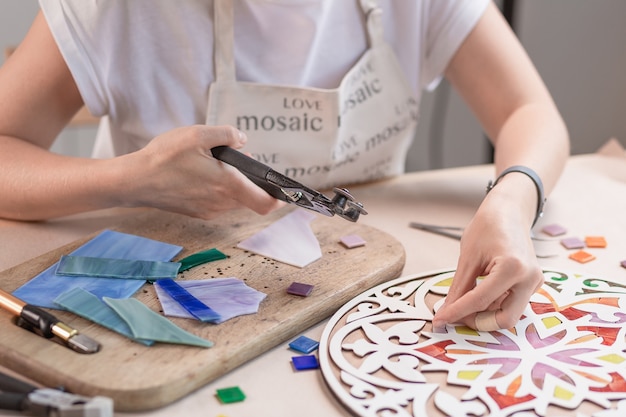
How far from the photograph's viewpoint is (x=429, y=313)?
742mm

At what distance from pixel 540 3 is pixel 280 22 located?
49.9 inches

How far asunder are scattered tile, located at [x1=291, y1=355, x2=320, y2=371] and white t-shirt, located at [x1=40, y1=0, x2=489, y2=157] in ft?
1.63

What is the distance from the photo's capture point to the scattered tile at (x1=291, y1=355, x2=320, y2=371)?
0.66 m

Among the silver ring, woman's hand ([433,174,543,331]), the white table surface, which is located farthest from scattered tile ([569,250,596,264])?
the silver ring

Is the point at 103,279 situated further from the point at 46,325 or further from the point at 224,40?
the point at 224,40

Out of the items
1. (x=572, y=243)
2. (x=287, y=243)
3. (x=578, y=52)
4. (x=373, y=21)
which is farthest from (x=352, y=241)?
(x=578, y=52)

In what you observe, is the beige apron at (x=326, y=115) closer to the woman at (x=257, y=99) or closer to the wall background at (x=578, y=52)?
the woman at (x=257, y=99)

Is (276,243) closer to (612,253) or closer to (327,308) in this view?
(327,308)

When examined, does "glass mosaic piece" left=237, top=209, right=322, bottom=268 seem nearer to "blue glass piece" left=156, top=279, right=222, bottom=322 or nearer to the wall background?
"blue glass piece" left=156, top=279, right=222, bottom=322

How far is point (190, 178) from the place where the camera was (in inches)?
33.8

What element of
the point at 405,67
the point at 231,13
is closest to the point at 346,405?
the point at 231,13

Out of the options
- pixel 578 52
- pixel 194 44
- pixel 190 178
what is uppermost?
pixel 194 44

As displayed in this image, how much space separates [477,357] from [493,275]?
0.09 m

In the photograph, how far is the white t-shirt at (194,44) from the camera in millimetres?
960
